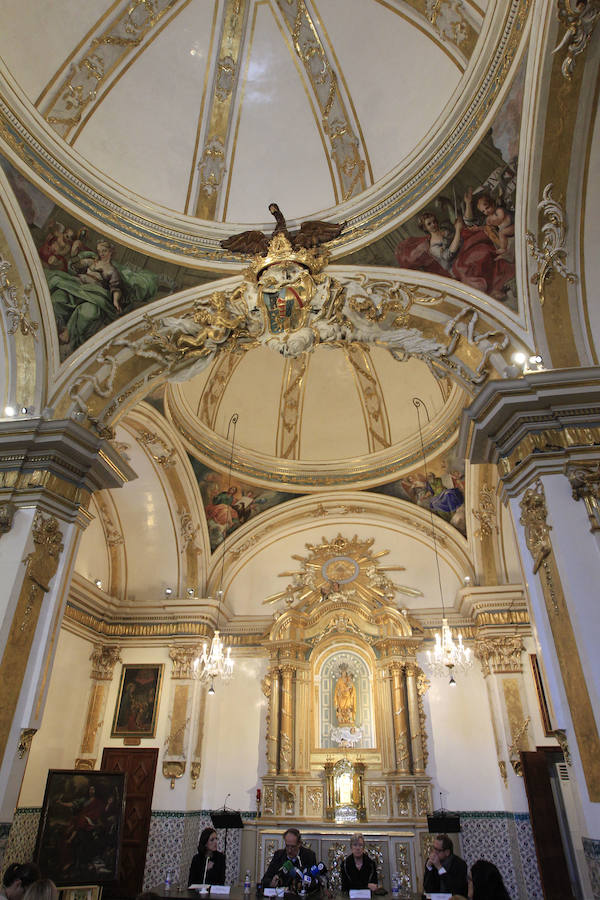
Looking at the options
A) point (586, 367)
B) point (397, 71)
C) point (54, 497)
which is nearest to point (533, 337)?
point (586, 367)

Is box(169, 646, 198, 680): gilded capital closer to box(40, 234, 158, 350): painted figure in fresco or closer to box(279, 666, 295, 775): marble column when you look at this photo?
box(279, 666, 295, 775): marble column

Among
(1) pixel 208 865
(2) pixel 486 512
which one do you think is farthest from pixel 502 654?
(1) pixel 208 865

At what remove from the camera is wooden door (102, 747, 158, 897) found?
36.0 feet

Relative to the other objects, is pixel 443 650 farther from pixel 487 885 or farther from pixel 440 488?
pixel 487 885

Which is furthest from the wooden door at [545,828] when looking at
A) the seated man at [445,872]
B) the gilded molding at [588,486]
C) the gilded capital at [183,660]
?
the gilded molding at [588,486]

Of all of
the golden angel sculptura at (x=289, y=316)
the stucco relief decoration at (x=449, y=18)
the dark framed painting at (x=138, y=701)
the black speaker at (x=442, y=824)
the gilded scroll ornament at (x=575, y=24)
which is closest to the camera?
the gilded scroll ornament at (x=575, y=24)

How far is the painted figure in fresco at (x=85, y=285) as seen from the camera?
333 inches

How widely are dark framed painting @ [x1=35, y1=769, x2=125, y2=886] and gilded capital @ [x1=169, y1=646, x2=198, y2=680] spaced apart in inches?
220

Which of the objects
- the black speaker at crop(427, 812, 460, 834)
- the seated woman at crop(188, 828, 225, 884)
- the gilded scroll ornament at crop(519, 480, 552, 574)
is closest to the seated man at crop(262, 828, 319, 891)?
the seated woman at crop(188, 828, 225, 884)

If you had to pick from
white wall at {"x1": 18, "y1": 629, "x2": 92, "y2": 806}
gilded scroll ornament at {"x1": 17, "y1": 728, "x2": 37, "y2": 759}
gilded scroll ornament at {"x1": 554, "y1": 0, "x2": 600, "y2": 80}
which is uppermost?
gilded scroll ornament at {"x1": 554, "y1": 0, "x2": 600, "y2": 80}

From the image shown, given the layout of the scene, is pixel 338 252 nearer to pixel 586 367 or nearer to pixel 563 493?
pixel 586 367

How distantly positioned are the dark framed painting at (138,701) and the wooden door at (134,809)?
399 mm

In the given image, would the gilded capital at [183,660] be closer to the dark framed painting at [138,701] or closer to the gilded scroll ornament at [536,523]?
the dark framed painting at [138,701]

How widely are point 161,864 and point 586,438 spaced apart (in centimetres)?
1092
